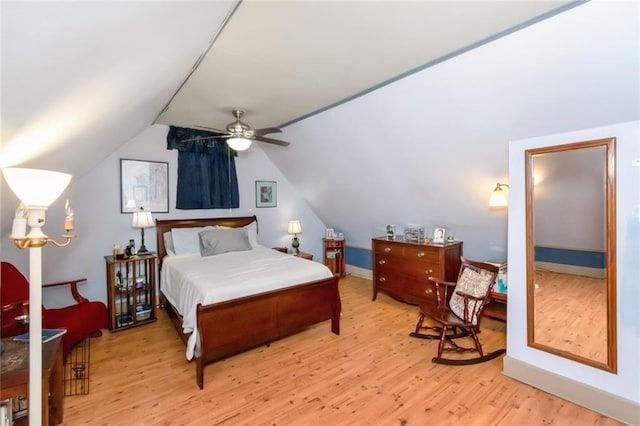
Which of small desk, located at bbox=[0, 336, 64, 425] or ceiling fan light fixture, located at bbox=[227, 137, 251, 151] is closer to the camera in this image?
small desk, located at bbox=[0, 336, 64, 425]

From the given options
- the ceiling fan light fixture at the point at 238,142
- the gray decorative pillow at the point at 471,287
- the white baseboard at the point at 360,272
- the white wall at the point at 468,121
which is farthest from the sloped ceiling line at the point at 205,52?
the white baseboard at the point at 360,272

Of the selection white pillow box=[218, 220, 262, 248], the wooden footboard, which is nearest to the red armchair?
the wooden footboard

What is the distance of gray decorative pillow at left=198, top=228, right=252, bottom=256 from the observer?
3.83m

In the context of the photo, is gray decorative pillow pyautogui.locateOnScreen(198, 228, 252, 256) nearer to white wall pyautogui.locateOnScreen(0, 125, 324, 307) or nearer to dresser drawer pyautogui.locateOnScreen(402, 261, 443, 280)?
white wall pyautogui.locateOnScreen(0, 125, 324, 307)

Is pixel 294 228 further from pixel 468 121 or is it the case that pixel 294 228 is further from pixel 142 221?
pixel 468 121

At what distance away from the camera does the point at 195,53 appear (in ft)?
6.53

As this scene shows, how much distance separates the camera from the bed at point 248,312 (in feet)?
7.82

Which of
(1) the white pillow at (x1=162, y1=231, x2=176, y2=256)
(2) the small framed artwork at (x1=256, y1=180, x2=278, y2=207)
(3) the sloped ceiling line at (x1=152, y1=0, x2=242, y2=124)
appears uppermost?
(3) the sloped ceiling line at (x1=152, y1=0, x2=242, y2=124)

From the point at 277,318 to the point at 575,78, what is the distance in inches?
116

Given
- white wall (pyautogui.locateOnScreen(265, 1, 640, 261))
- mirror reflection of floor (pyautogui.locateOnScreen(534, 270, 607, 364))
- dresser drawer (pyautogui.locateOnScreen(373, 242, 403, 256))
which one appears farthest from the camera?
dresser drawer (pyautogui.locateOnScreen(373, 242, 403, 256))

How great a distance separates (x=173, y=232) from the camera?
3916 mm

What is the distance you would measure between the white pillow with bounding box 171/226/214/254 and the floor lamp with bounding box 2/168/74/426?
249 cm

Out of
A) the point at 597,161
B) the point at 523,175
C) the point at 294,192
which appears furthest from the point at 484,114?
the point at 294,192

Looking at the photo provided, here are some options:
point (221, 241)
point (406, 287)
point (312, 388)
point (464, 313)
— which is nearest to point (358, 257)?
point (406, 287)
